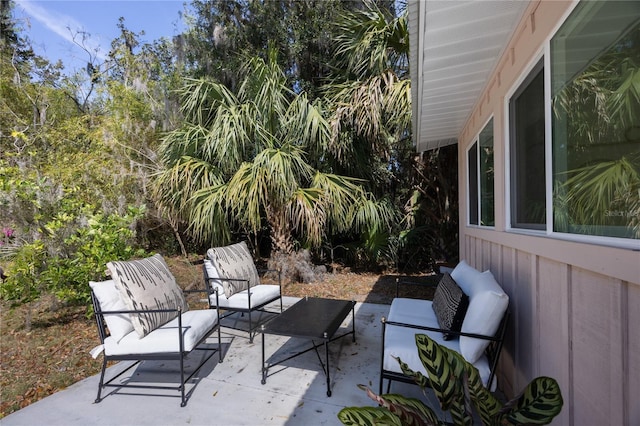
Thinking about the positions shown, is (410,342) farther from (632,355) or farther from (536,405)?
(632,355)

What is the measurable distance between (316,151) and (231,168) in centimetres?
150

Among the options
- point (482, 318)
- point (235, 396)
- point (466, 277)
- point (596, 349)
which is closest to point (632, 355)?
point (596, 349)

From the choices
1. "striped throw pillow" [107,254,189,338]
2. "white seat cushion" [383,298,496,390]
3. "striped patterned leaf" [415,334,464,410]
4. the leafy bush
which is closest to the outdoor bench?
"white seat cushion" [383,298,496,390]

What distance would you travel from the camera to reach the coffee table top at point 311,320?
2.42 metres

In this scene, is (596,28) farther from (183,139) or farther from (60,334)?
(183,139)

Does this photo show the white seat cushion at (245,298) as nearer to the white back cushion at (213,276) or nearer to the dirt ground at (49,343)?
the white back cushion at (213,276)

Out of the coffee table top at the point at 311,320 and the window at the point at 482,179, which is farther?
the window at the point at 482,179

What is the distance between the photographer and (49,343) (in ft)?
Result: 10.4

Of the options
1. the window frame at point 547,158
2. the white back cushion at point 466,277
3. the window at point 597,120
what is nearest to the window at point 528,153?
the window frame at point 547,158

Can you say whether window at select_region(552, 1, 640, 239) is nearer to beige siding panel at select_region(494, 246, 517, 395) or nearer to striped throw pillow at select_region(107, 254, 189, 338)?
beige siding panel at select_region(494, 246, 517, 395)

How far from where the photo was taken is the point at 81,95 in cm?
902

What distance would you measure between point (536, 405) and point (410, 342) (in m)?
1.07

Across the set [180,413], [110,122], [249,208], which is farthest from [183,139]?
[180,413]

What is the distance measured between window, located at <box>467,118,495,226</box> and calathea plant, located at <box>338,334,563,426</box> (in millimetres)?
2055
